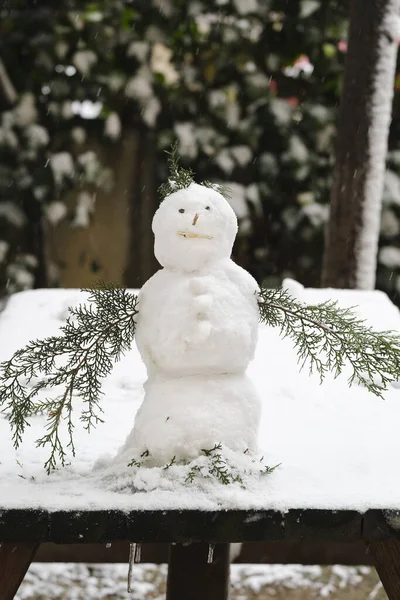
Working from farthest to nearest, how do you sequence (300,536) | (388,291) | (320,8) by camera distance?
(388,291)
(320,8)
(300,536)

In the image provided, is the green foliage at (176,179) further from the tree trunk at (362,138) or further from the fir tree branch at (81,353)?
the tree trunk at (362,138)

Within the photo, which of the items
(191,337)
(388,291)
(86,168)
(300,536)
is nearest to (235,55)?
(86,168)

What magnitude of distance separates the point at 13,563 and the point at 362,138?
194cm

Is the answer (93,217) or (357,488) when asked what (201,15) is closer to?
(93,217)

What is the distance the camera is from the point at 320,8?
10.9ft

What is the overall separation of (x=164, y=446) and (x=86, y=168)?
2.57m

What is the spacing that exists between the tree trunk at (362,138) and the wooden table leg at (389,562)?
1.62 meters

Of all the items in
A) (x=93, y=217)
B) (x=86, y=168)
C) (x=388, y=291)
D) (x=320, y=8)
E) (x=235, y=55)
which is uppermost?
(x=320, y=8)

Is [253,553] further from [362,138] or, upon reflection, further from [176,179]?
[176,179]

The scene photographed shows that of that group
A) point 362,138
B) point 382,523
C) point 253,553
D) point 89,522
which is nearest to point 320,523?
point 382,523

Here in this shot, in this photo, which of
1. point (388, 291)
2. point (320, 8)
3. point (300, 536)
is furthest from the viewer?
point (388, 291)

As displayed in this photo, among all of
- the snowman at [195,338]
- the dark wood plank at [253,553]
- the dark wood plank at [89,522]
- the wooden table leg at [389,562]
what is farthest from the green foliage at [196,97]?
the dark wood plank at [89,522]

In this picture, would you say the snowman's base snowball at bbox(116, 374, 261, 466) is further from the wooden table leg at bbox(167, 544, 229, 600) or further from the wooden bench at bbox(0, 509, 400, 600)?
the wooden table leg at bbox(167, 544, 229, 600)

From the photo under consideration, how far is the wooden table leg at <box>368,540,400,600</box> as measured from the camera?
1.13 meters
